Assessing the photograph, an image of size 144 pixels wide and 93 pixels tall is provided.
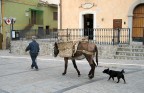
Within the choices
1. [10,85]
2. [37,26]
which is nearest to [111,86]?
[10,85]

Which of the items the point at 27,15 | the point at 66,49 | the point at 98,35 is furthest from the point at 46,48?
the point at 27,15

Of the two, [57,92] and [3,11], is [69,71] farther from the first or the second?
[3,11]

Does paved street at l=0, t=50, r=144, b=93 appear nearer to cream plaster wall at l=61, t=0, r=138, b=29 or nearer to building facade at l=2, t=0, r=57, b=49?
cream plaster wall at l=61, t=0, r=138, b=29

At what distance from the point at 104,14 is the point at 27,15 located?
50.0 feet

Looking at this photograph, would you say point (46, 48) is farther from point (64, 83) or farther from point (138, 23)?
point (64, 83)

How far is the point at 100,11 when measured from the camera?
1898 cm

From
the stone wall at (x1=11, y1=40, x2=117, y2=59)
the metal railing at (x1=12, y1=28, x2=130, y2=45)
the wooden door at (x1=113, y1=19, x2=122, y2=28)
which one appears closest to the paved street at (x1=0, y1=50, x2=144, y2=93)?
the stone wall at (x1=11, y1=40, x2=117, y2=59)

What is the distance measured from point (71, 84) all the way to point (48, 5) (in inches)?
1057

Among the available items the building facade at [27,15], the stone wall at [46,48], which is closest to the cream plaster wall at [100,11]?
the stone wall at [46,48]

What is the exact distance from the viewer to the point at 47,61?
51.4ft

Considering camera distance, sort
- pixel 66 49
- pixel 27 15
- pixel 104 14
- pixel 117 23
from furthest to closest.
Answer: pixel 27 15 < pixel 104 14 < pixel 117 23 < pixel 66 49

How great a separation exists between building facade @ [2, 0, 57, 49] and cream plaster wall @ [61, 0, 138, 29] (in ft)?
28.0

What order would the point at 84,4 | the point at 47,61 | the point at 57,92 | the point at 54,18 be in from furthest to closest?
the point at 54,18 < the point at 84,4 < the point at 47,61 < the point at 57,92

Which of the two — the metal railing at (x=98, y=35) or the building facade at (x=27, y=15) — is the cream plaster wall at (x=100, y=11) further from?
the building facade at (x=27, y=15)
